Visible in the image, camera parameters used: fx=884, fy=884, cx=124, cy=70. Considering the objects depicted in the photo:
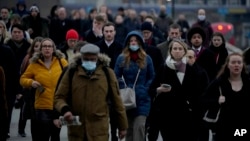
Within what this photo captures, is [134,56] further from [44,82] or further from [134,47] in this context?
[44,82]

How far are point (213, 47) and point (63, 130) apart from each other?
3.14 m

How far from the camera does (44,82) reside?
1178cm

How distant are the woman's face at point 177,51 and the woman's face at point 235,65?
1150mm

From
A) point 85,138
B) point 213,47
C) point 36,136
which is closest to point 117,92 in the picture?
A: point 85,138

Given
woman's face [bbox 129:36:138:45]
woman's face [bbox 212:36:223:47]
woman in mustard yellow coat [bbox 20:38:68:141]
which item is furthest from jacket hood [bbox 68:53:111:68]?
woman's face [bbox 212:36:223:47]

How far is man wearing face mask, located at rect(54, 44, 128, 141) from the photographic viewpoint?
968 cm

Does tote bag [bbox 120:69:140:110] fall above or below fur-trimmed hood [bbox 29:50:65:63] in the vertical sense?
below

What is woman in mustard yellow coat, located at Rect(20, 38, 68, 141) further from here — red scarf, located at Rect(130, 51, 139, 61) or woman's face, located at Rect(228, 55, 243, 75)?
woman's face, located at Rect(228, 55, 243, 75)

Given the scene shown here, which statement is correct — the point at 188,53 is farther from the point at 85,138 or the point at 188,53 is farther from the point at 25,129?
the point at 25,129

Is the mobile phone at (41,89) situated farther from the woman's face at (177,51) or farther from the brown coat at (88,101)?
the brown coat at (88,101)

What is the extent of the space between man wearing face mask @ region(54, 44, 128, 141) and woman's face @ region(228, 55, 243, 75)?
135 centimetres

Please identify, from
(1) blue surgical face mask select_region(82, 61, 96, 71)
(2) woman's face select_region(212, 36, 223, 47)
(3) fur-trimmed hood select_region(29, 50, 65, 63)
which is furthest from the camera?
(2) woman's face select_region(212, 36, 223, 47)

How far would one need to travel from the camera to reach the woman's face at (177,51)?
11102 mm

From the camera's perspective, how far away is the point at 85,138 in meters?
9.75
